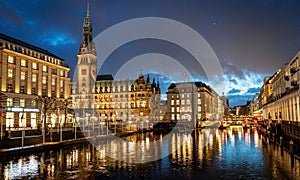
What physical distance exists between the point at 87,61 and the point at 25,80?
260 feet

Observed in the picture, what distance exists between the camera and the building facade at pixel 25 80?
2977 inches

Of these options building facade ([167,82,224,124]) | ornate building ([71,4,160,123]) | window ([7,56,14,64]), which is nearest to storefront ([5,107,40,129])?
window ([7,56,14,64])

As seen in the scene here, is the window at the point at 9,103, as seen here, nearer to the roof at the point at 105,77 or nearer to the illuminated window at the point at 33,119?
the illuminated window at the point at 33,119

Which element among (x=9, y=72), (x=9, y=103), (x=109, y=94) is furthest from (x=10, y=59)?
(x=109, y=94)

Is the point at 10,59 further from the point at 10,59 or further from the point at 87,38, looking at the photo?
the point at 87,38

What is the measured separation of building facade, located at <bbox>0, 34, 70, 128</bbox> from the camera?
248ft

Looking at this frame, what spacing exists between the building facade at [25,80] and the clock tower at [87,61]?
60918mm

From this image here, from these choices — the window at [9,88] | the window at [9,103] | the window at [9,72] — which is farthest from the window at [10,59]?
the window at [9,103]

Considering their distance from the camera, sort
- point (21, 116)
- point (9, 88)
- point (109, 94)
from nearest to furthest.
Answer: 1. point (21, 116)
2. point (9, 88)
3. point (109, 94)

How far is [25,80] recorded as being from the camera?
83750 millimetres

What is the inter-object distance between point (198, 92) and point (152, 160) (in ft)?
470

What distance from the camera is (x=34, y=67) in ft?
293

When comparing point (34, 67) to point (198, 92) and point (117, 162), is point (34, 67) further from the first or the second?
point (198, 92)

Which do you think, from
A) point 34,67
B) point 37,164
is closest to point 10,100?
point 34,67
